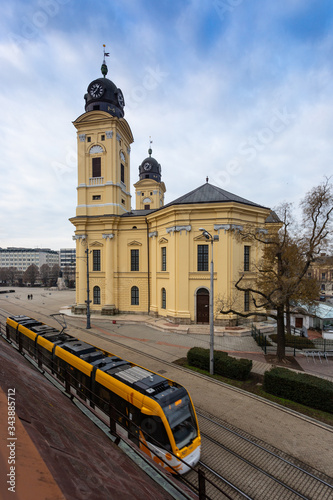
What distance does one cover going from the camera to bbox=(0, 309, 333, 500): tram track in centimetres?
629

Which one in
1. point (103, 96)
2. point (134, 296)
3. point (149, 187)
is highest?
point (103, 96)

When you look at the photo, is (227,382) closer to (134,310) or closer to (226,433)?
(226,433)

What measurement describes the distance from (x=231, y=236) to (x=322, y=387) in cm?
1545

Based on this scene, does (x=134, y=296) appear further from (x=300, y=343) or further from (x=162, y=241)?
(x=300, y=343)

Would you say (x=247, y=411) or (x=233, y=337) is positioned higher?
(x=247, y=411)

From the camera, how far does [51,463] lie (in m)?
2.46

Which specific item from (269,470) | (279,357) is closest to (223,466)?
(269,470)

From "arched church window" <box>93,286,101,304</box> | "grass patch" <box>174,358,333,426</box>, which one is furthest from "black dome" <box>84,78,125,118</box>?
"grass patch" <box>174,358,333,426</box>

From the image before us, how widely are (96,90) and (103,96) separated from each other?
1122 millimetres

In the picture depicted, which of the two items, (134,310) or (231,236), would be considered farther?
(134,310)

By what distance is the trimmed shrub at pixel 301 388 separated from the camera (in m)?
9.80

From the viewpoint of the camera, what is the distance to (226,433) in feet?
27.8

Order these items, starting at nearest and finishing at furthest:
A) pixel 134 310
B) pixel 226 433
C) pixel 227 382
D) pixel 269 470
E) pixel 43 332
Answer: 1. pixel 269 470
2. pixel 226 433
3. pixel 227 382
4. pixel 43 332
5. pixel 134 310

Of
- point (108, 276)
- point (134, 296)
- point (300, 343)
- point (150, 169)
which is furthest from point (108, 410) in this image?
point (150, 169)
